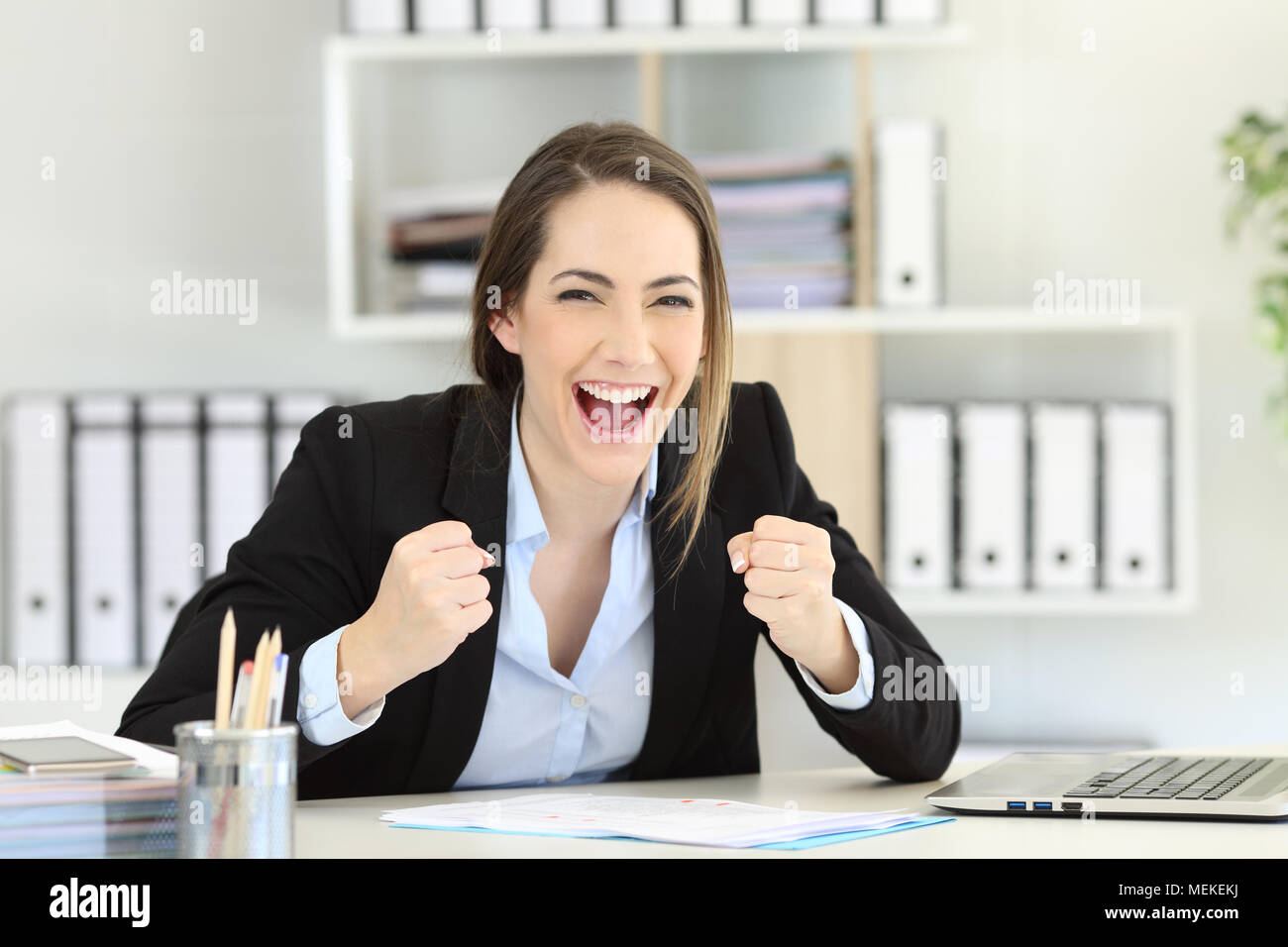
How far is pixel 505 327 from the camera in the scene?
151 cm

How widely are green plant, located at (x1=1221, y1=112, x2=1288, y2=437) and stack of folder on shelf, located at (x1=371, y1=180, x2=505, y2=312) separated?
4.47 ft

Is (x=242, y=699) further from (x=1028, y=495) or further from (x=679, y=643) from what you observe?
(x=1028, y=495)

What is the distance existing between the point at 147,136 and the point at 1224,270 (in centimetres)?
211

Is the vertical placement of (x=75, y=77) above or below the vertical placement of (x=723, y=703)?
above

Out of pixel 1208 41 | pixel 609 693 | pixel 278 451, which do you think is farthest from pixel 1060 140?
pixel 609 693

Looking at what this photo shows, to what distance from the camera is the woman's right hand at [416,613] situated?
105 cm

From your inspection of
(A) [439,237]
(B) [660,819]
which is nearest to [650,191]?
(B) [660,819]

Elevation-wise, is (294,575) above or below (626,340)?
below

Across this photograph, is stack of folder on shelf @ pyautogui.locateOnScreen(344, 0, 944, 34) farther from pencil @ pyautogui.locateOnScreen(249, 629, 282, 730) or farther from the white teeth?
pencil @ pyautogui.locateOnScreen(249, 629, 282, 730)

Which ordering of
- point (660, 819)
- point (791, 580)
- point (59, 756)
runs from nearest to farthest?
point (59, 756), point (660, 819), point (791, 580)

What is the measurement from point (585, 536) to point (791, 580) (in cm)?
38

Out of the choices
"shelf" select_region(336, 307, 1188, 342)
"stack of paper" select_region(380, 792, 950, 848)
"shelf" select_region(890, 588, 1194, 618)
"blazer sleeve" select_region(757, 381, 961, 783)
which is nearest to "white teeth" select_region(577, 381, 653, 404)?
"blazer sleeve" select_region(757, 381, 961, 783)
